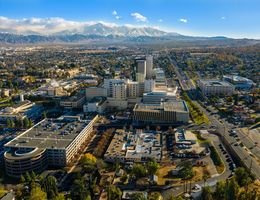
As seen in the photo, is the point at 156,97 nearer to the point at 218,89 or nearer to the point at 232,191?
the point at 218,89

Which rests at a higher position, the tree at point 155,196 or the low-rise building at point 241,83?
the low-rise building at point 241,83

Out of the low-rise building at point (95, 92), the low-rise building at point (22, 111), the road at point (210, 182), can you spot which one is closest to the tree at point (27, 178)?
the road at point (210, 182)

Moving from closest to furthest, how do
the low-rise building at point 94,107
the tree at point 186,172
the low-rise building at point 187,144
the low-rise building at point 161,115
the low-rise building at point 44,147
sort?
the tree at point 186,172 < the low-rise building at point 44,147 < the low-rise building at point 187,144 < the low-rise building at point 161,115 < the low-rise building at point 94,107

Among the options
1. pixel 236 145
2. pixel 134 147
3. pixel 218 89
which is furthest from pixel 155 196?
pixel 218 89

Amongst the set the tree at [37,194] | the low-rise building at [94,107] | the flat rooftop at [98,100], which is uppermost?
the flat rooftop at [98,100]

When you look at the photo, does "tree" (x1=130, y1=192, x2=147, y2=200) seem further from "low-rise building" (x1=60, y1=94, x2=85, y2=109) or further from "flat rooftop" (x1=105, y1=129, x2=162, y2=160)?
"low-rise building" (x1=60, y1=94, x2=85, y2=109)

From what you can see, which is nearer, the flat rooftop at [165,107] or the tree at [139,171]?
the tree at [139,171]

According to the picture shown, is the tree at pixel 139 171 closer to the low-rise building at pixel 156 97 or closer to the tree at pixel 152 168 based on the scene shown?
the tree at pixel 152 168

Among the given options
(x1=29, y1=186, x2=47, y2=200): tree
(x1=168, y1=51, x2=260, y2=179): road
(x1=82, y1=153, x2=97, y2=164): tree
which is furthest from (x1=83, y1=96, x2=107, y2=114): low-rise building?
(x1=29, y1=186, x2=47, y2=200): tree

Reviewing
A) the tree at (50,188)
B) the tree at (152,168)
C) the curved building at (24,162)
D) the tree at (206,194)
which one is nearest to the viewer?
the tree at (206,194)
